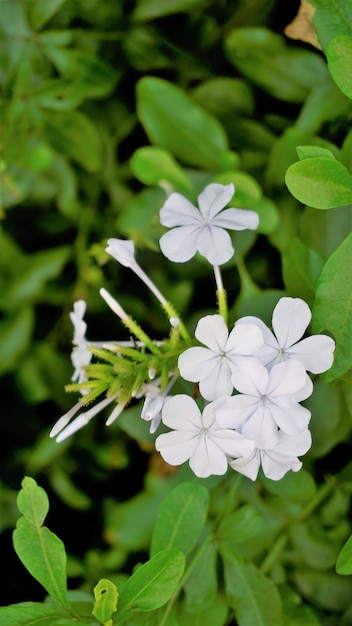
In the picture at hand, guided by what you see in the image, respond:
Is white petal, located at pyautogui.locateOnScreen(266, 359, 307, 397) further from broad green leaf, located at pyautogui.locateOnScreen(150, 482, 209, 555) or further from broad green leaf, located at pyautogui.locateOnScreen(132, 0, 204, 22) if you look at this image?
broad green leaf, located at pyautogui.locateOnScreen(132, 0, 204, 22)

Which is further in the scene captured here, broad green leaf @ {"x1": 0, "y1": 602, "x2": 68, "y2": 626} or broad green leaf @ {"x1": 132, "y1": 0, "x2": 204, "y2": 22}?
broad green leaf @ {"x1": 132, "y1": 0, "x2": 204, "y2": 22}

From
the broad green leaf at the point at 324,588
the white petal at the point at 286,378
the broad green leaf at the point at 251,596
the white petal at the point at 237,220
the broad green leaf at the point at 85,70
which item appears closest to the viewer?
the white petal at the point at 286,378

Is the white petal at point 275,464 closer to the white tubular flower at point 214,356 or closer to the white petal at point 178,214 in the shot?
the white tubular flower at point 214,356

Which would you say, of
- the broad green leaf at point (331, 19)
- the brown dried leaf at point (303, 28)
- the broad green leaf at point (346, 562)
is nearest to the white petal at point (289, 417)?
the broad green leaf at point (346, 562)

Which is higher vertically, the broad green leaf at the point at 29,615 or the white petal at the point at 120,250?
the white petal at the point at 120,250

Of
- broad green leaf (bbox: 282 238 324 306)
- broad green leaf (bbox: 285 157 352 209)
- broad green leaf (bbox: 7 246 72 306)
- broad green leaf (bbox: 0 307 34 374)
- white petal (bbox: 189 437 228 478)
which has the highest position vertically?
broad green leaf (bbox: 285 157 352 209)

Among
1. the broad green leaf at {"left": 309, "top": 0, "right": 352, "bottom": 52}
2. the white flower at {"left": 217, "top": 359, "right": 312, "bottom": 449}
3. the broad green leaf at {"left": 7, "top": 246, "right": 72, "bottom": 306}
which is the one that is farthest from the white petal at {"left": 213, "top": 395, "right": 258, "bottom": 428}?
the broad green leaf at {"left": 7, "top": 246, "right": 72, "bottom": 306}

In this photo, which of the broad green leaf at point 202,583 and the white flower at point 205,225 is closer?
the white flower at point 205,225
